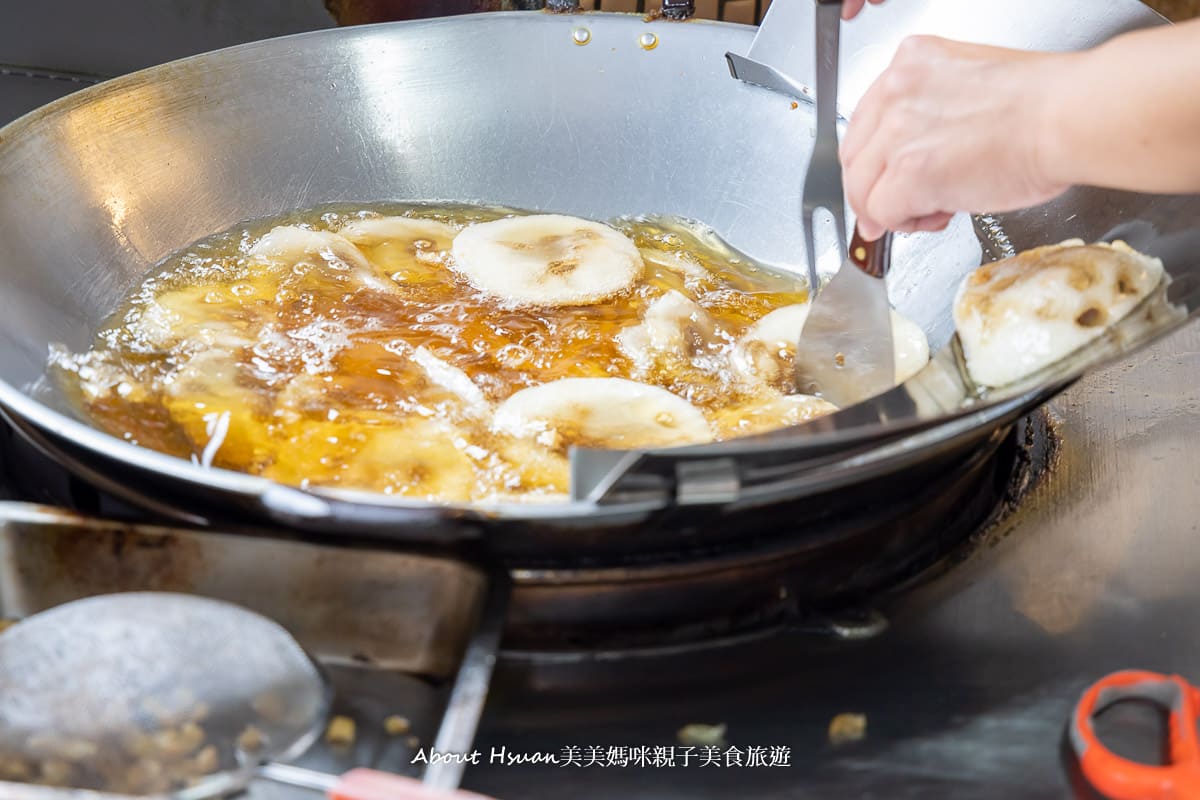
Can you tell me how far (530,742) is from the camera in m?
0.97

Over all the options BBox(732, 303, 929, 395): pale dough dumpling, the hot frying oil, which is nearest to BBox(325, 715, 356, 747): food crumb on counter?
the hot frying oil

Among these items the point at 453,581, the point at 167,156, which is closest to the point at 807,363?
the point at 453,581

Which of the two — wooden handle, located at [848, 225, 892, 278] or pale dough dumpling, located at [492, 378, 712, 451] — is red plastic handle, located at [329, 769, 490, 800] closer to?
pale dough dumpling, located at [492, 378, 712, 451]

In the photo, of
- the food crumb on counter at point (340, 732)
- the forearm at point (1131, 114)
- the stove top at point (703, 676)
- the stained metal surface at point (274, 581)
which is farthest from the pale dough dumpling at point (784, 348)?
the food crumb on counter at point (340, 732)

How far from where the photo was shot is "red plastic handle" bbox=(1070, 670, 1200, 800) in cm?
88

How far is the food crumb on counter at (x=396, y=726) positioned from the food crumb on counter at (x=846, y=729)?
0.40m

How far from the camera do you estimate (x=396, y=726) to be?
961mm

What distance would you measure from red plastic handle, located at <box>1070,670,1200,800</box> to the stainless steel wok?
27 centimetres

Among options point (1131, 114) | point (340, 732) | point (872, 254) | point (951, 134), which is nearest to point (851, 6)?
point (872, 254)

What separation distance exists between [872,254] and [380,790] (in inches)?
35.9

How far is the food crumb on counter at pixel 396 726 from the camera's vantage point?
3.15 feet

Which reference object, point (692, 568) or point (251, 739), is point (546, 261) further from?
point (251, 739)

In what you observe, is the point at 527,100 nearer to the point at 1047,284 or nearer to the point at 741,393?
the point at 741,393

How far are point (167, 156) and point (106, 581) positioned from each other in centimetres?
90
